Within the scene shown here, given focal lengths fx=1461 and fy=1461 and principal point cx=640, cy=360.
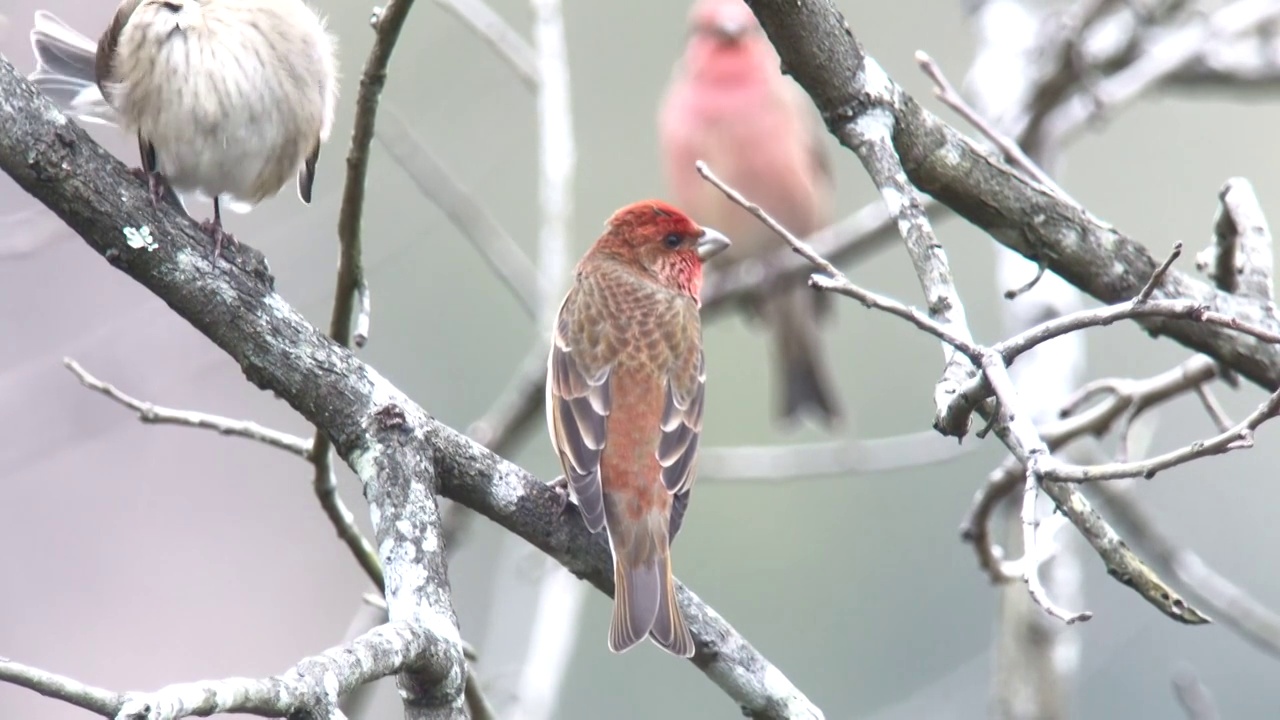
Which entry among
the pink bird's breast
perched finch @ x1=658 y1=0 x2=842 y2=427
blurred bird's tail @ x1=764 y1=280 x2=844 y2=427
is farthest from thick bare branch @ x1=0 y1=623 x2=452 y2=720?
blurred bird's tail @ x1=764 y1=280 x2=844 y2=427

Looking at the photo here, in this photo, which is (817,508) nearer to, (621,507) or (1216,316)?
(621,507)

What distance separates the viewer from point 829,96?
3230 mm

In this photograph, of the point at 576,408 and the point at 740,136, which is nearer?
the point at 576,408

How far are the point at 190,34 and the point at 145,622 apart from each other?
800cm

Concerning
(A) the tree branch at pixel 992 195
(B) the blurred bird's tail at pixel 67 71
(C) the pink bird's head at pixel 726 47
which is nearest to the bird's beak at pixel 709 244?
(A) the tree branch at pixel 992 195

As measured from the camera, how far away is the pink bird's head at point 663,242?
5.15 m

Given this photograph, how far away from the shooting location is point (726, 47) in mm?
9602

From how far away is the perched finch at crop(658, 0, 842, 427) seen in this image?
9547 mm

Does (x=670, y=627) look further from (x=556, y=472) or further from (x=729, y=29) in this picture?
(x=556, y=472)

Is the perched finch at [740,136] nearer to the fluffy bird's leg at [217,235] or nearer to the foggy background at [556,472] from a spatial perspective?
the foggy background at [556,472]

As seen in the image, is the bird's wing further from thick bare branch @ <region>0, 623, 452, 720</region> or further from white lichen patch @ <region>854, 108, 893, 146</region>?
thick bare branch @ <region>0, 623, 452, 720</region>

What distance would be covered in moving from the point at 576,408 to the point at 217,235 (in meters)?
1.48

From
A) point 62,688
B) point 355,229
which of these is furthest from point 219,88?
point 62,688

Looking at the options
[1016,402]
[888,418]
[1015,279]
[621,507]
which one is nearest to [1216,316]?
[1016,402]
